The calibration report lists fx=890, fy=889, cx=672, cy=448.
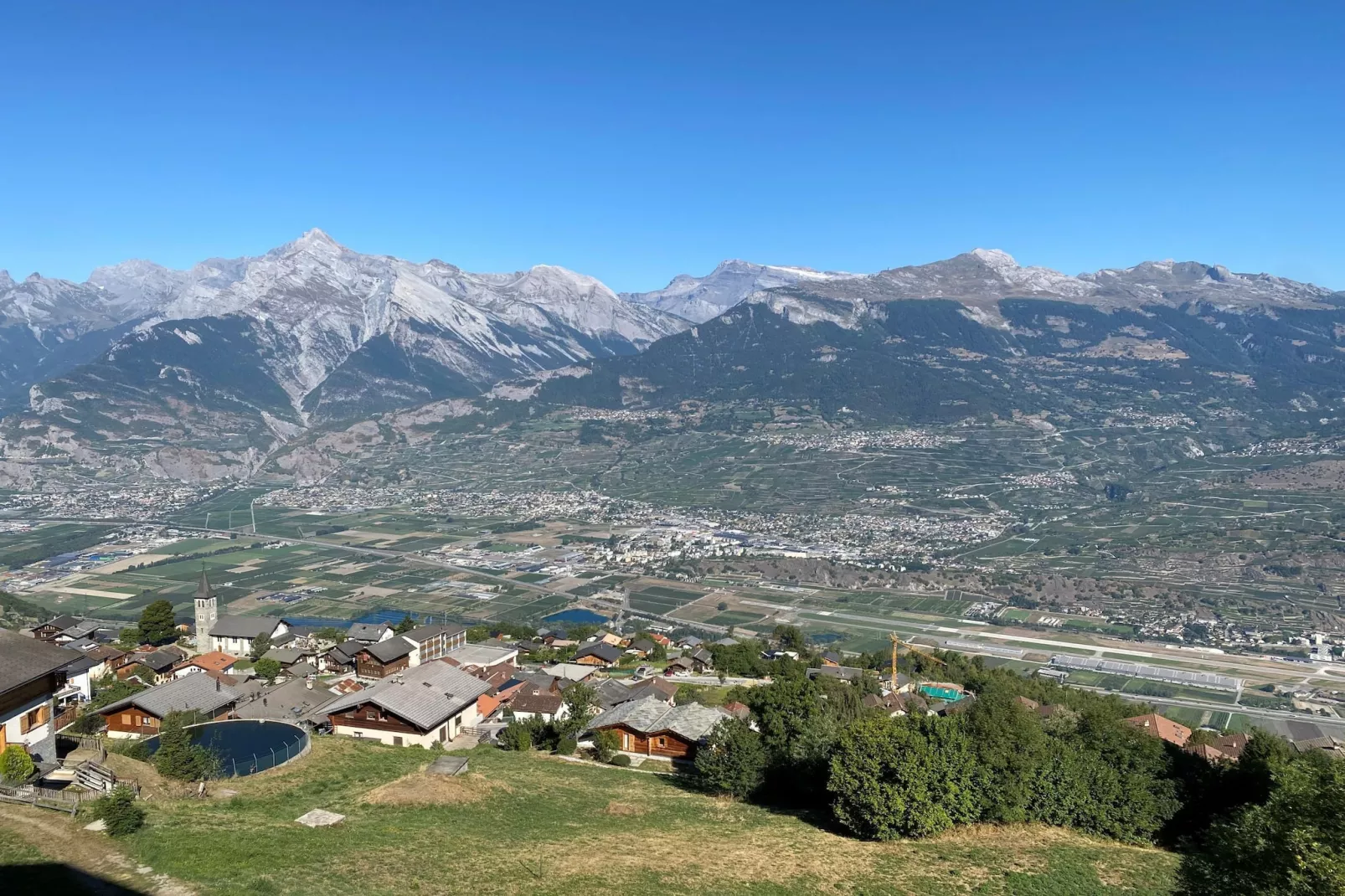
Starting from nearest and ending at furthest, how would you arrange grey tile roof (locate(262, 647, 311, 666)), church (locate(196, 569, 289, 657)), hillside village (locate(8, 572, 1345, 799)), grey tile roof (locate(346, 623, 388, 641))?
hillside village (locate(8, 572, 1345, 799)), grey tile roof (locate(262, 647, 311, 666)), grey tile roof (locate(346, 623, 388, 641)), church (locate(196, 569, 289, 657))

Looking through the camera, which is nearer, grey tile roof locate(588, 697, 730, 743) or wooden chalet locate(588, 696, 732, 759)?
wooden chalet locate(588, 696, 732, 759)

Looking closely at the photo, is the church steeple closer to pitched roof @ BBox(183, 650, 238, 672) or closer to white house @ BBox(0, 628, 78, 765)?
pitched roof @ BBox(183, 650, 238, 672)

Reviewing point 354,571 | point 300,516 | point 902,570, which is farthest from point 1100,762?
point 300,516

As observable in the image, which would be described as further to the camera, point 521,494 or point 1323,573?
point 521,494

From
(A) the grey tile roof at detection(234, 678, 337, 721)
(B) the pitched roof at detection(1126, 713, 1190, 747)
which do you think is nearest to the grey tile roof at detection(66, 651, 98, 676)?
(A) the grey tile roof at detection(234, 678, 337, 721)

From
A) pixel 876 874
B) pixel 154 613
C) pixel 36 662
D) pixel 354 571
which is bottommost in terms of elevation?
pixel 354 571

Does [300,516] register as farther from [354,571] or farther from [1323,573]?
[1323,573]
